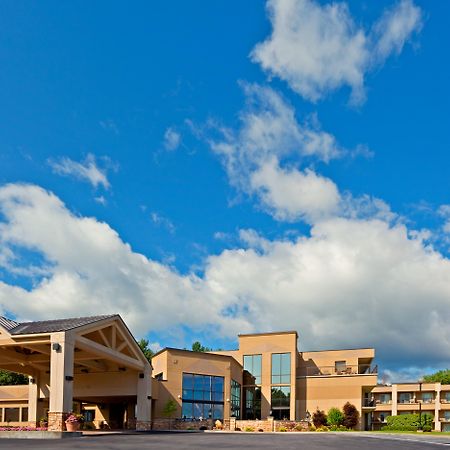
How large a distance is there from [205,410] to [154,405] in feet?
19.2

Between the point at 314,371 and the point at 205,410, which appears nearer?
the point at 205,410

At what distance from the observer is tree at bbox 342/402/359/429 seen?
1909 inches

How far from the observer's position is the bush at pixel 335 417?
47406mm

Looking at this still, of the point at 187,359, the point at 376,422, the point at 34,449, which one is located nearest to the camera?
the point at 34,449

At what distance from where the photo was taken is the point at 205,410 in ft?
141

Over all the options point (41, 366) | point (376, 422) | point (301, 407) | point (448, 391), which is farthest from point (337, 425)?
point (448, 391)

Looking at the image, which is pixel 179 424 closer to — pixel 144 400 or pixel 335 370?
pixel 144 400

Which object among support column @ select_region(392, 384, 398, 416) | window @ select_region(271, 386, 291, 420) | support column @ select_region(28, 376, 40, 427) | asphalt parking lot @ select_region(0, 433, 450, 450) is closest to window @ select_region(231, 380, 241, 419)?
window @ select_region(271, 386, 291, 420)

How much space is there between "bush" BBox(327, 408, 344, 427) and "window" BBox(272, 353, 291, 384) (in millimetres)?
6240

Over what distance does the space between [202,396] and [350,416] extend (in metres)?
15.2

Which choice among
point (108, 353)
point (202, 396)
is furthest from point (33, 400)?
point (202, 396)

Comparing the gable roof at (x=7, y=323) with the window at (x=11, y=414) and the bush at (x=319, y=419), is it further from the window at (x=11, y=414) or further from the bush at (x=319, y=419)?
the bush at (x=319, y=419)

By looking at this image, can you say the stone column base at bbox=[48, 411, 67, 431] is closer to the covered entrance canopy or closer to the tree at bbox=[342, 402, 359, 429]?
the covered entrance canopy

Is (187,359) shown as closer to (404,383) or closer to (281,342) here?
(281,342)
